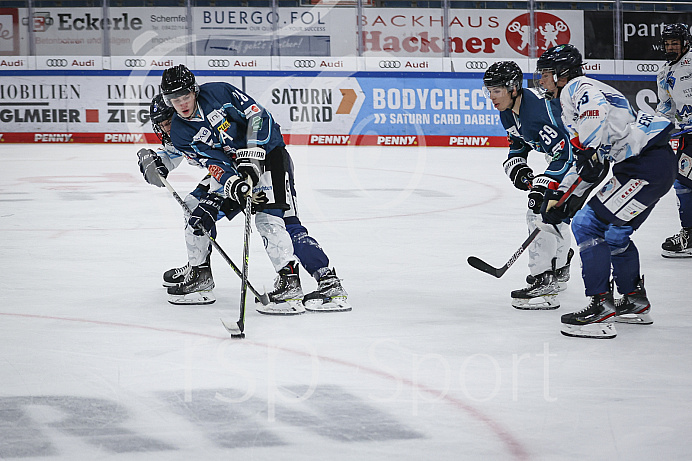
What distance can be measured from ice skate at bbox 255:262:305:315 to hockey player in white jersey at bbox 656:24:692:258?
8.76 feet

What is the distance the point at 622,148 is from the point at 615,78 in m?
11.9

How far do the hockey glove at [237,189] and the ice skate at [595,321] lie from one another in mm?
1468

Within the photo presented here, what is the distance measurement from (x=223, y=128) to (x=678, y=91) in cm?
346

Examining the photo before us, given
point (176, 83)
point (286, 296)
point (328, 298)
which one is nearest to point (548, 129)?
point (328, 298)

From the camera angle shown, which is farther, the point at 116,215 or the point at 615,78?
the point at 615,78

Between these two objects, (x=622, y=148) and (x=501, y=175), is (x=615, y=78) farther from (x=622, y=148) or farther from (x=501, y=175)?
(x=622, y=148)

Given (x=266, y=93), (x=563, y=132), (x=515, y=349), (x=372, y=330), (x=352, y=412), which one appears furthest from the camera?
(x=266, y=93)

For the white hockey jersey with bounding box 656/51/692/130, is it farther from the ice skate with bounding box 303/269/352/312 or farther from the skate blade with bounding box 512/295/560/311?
the ice skate with bounding box 303/269/352/312

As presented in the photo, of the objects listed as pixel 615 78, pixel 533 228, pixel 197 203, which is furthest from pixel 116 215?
Answer: pixel 615 78

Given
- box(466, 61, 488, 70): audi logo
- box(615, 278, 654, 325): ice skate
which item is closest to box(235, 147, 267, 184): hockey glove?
box(615, 278, 654, 325): ice skate

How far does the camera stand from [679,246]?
17.0 feet

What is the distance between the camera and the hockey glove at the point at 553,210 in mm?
3389

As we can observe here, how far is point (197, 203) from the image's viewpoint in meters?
4.16


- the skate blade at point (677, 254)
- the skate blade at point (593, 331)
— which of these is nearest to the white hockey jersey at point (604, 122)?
the skate blade at point (593, 331)
